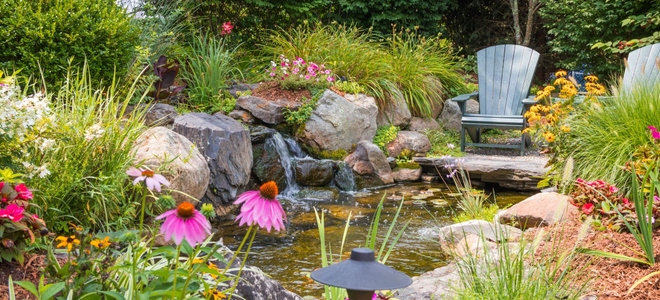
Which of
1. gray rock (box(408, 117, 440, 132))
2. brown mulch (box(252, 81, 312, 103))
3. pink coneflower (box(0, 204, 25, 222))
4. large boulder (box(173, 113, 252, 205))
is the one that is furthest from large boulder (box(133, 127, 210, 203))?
gray rock (box(408, 117, 440, 132))

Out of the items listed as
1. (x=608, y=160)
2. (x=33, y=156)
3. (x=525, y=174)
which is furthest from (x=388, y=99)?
(x=33, y=156)

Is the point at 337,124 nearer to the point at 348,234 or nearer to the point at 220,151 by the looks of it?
the point at 220,151

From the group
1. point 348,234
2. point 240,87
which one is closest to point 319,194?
point 348,234

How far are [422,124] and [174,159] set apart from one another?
4.71m

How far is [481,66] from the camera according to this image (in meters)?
8.02

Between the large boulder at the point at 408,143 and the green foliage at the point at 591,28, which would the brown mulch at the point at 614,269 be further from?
the green foliage at the point at 591,28

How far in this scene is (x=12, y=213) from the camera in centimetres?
180

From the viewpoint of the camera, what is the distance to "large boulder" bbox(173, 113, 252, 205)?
5121 millimetres

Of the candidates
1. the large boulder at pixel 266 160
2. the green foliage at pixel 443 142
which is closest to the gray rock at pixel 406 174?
the green foliage at pixel 443 142

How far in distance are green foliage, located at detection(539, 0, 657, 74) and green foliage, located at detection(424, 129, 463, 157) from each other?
2383mm

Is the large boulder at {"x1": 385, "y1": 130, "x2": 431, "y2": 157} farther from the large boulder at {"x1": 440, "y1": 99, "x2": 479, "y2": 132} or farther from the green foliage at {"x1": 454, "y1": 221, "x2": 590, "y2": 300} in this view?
the green foliage at {"x1": 454, "y1": 221, "x2": 590, "y2": 300}

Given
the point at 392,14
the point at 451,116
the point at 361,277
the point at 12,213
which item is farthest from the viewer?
the point at 392,14

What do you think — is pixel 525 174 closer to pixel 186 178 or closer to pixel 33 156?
pixel 186 178

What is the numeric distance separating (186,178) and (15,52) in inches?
77.0
